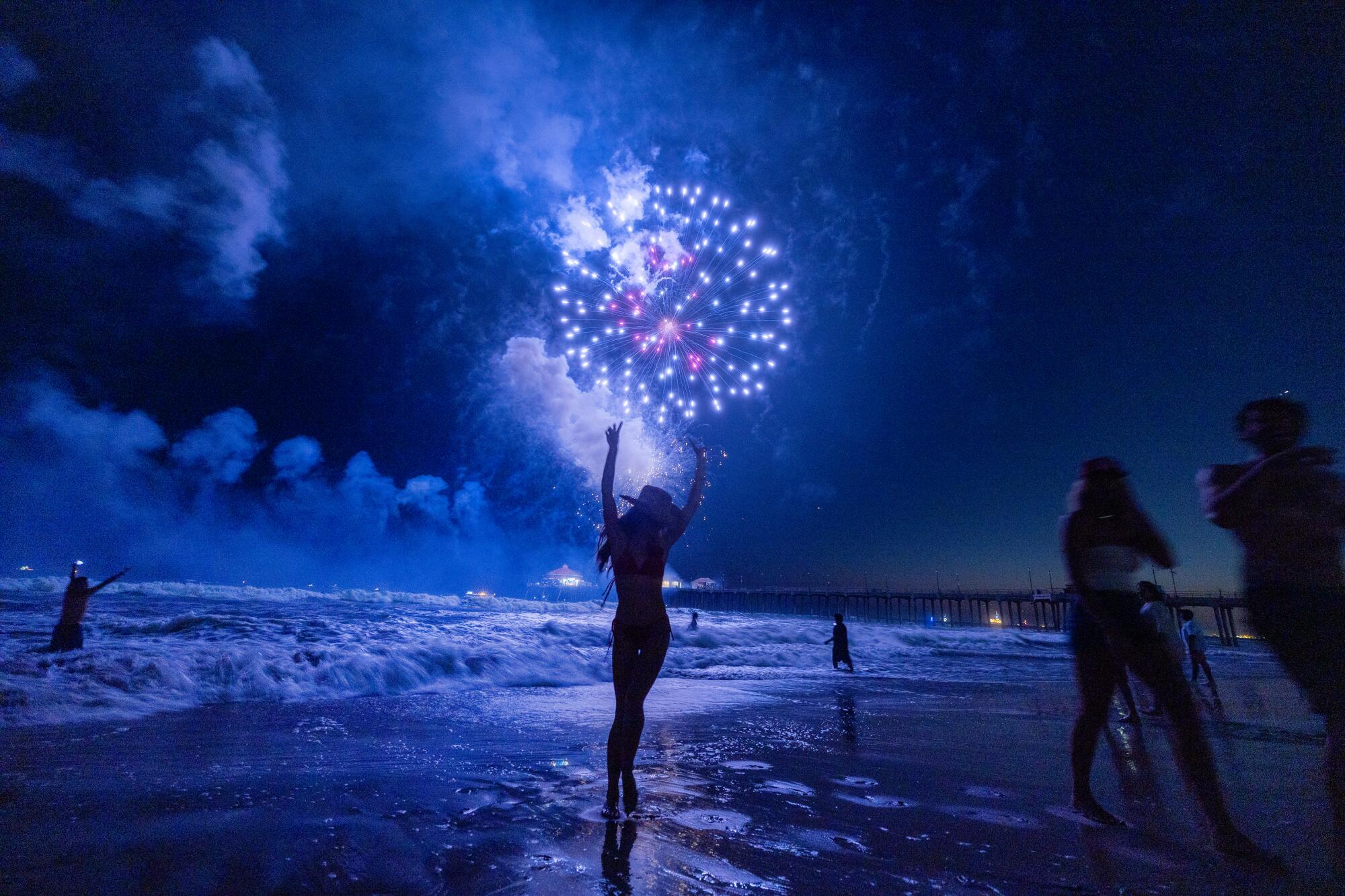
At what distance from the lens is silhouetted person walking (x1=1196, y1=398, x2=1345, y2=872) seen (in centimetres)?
241

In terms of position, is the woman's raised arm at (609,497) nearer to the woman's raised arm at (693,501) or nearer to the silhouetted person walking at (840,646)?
the woman's raised arm at (693,501)

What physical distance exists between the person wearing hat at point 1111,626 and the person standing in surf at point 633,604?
2380 millimetres

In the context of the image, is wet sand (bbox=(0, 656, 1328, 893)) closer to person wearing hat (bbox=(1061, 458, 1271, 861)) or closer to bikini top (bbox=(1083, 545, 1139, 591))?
person wearing hat (bbox=(1061, 458, 1271, 861))

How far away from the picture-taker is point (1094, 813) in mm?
3131

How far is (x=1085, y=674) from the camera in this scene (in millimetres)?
3225

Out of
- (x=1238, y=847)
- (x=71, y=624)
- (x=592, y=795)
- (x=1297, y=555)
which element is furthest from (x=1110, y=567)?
(x=71, y=624)

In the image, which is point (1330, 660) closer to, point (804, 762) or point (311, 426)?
point (804, 762)

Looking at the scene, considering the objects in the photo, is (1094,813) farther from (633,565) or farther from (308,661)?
(308,661)

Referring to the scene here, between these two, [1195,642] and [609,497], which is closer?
[609,497]

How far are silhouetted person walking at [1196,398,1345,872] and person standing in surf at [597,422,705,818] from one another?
2953 millimetres

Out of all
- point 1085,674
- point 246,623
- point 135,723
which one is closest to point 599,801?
point 1085,674

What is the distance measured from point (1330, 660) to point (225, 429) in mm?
60976

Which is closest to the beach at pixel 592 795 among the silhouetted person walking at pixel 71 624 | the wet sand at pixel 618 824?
the wet sand at pixel 618 824

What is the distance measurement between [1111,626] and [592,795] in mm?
3302
